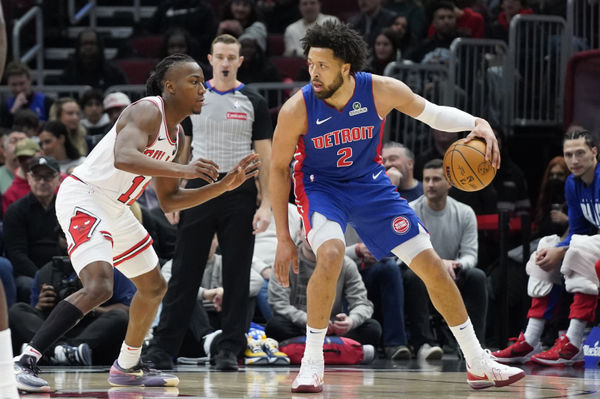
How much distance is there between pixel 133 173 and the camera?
5031 millimetres

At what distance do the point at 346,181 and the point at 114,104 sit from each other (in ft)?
18.0

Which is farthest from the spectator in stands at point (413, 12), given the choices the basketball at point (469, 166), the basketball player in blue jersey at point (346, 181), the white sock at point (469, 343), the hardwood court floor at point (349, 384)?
the white sock at point (469, 343)

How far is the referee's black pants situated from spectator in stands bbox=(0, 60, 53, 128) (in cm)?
469

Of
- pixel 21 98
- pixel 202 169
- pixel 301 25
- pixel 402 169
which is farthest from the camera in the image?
pixel 301 25

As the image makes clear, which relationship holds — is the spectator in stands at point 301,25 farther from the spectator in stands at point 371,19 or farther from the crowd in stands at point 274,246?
the crowd in stands at point 274,246

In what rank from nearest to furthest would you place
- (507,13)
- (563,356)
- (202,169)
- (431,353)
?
(202,169)
(563,356)
(431,353)
(507,13)

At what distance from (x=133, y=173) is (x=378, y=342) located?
365cm

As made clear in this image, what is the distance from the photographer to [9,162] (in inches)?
369

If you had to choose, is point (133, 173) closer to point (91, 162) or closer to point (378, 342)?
point (91, 162)

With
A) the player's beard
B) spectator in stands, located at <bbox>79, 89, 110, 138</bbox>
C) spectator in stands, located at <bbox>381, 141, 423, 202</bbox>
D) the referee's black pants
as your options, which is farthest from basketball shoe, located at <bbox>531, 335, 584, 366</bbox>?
spectator in stands, located at <bbox>79, 89, 110, 138</bbox>

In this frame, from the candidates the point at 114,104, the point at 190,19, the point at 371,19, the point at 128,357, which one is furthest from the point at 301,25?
the point at 128,357

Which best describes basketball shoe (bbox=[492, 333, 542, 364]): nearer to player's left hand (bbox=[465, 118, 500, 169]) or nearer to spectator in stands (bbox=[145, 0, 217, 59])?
player's left hand (bbox=[465, 118, 500, 169])

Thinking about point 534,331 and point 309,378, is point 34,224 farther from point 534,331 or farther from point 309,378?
point 534,331

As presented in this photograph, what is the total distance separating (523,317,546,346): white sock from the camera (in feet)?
24.9
